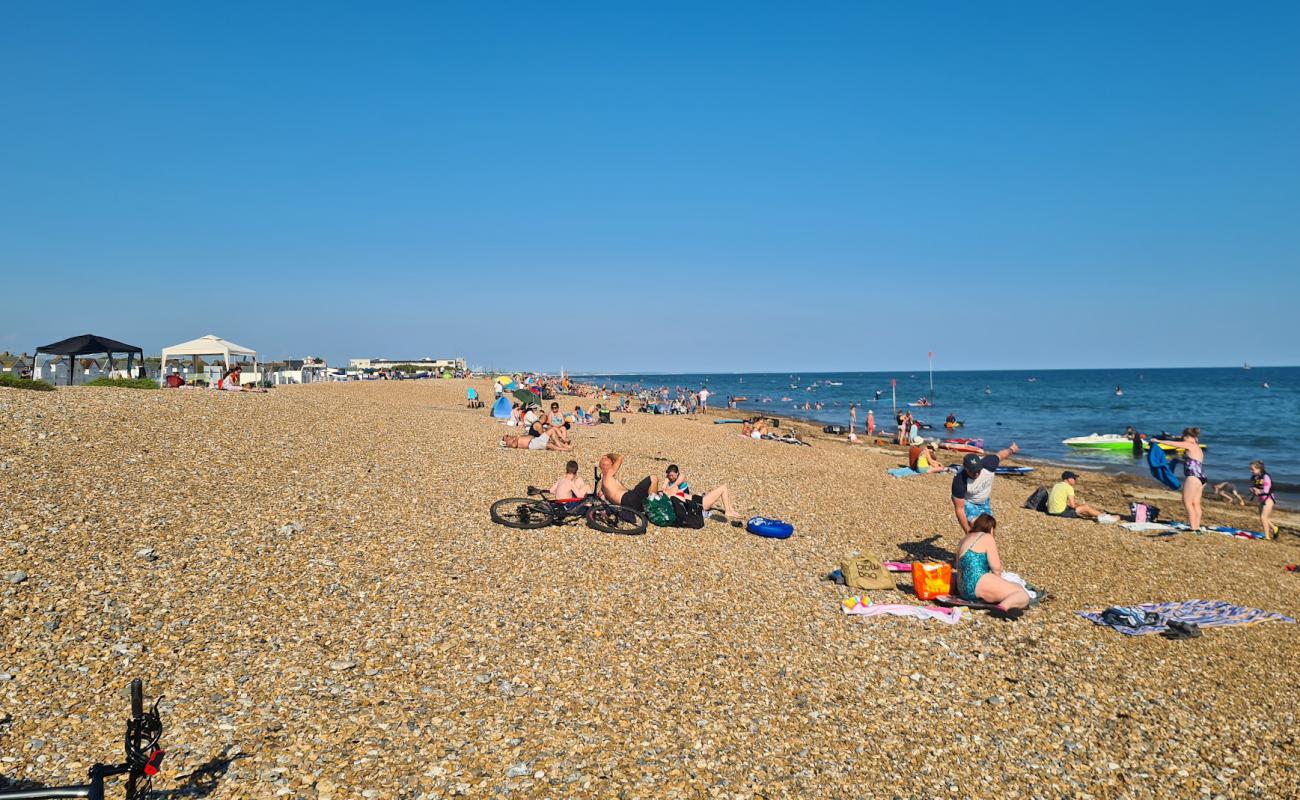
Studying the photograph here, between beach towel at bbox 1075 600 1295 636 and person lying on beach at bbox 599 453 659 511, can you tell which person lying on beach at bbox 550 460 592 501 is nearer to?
person lying on beach at bbox 599 453 659 511

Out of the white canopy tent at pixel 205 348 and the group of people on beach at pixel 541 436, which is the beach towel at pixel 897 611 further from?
the white canopy tent at pixel 205 348

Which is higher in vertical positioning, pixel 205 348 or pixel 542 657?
pixel 205 348

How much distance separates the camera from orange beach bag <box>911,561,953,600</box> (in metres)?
7.96

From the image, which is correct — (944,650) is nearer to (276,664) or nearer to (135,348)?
(276,664)

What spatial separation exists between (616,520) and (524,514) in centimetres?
132

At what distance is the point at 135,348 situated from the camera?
23.7 meters

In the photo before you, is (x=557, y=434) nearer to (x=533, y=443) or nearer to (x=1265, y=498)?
(x=533, y=443)

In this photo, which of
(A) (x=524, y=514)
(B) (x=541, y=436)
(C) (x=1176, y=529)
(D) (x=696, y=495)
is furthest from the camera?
(B) (x=541, y=436)

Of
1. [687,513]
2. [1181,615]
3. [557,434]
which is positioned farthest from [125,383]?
[1181,615]

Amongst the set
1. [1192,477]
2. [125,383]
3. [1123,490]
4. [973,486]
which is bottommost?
[1123,490]

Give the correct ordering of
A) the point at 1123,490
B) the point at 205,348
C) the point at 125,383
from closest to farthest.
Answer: the point at 1123,490 → the point at 125,383 → the point at 205,348

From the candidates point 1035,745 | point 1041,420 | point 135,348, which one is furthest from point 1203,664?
point 1041,420

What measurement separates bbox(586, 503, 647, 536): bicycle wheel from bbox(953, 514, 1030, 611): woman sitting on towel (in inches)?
162

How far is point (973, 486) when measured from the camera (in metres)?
9.96
